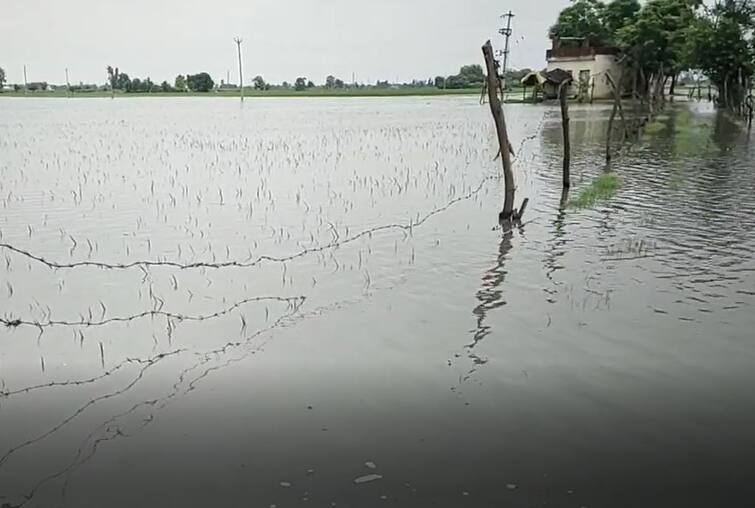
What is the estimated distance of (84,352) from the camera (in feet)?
15.9

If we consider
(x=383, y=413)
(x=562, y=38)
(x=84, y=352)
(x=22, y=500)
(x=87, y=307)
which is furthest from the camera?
(x=562, y=38)

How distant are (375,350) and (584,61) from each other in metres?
38.2

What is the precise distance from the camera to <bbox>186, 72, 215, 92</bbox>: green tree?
2566 inches

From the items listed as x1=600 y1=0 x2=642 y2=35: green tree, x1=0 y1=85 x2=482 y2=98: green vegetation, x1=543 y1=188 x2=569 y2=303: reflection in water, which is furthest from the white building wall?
x1=543 y1=188 x2=569 y2=303: reflection in water

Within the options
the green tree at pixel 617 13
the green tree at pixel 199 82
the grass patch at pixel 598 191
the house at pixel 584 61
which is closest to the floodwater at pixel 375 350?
the grass patch at pixel 598 191

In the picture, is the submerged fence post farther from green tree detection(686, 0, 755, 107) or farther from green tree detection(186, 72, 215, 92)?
green tree detection(186, 72, 215, 92)

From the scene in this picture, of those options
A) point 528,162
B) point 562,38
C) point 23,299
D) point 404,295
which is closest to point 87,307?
point 23,299

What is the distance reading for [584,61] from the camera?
39750 mm

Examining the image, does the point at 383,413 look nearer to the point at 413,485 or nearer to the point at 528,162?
the point at 413,485

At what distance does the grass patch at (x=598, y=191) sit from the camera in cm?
986

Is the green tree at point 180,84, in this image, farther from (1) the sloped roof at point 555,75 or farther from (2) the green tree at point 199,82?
(1) the sloped roof at point 555,75

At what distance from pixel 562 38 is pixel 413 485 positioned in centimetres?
3978

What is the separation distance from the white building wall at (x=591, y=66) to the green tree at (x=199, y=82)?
34465 mm

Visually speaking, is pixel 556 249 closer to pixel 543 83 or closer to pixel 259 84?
pixel 543 83
